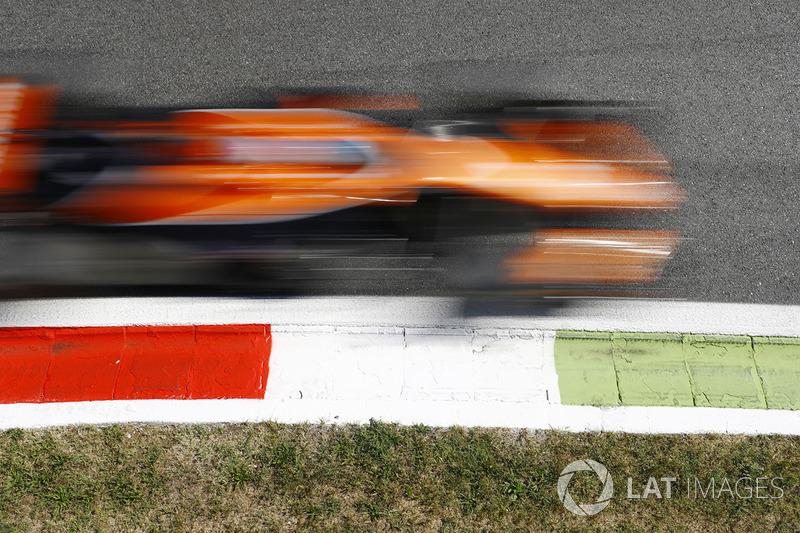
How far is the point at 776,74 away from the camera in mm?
4914

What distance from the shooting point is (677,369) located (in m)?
3.68

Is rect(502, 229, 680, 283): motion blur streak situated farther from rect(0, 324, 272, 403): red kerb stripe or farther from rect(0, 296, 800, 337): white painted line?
rect(0, 324, 272, 403): red kerb stripe

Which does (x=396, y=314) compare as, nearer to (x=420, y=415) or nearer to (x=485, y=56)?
(x=420, y=415)

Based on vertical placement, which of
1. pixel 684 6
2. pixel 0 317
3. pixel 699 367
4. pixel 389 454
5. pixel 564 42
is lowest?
pixel 389 454

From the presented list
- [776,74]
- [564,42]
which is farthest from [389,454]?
[776,74]

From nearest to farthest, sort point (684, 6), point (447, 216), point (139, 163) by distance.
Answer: point (139, 163) → point (447, 216) → point (684, 6)

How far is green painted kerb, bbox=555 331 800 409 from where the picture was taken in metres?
3.57

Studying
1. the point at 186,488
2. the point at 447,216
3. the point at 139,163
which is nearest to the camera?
the point at 186,488

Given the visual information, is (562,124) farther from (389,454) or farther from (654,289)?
(389,454)

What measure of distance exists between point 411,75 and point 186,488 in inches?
136

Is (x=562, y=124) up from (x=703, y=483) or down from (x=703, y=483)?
up

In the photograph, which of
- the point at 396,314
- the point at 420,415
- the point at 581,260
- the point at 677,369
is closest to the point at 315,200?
the point at 396,314

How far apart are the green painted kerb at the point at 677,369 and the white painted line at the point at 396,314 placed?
0.08 metres

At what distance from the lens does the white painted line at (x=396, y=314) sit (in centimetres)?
383
